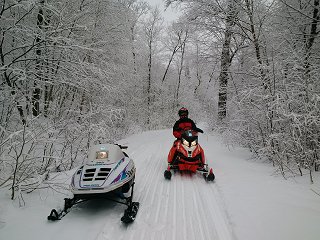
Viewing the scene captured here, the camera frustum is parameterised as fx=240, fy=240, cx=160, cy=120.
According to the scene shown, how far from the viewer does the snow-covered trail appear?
134 inches

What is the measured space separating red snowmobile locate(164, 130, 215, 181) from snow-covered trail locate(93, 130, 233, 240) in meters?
0.21

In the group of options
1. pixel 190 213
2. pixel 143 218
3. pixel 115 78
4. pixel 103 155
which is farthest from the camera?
pixel 115 78

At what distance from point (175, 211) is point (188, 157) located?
2.07 meters

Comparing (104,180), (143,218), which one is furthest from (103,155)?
(143,218)

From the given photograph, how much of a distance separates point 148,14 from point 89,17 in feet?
60.8

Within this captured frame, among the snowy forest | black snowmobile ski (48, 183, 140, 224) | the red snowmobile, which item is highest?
the snowy forest

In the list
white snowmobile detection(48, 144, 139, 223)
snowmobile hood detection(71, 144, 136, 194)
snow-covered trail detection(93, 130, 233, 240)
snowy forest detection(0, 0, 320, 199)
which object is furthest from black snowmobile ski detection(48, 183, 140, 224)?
snowy forest detection(0, 0, 320, 199)

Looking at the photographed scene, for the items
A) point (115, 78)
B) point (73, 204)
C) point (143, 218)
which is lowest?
point (143, 218)

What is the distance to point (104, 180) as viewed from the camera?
3891mm

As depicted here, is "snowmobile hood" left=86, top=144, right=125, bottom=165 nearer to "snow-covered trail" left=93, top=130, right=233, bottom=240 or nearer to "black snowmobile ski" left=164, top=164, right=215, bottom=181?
"snow-covered trail" left=93, top=130, right=233, bottom=240

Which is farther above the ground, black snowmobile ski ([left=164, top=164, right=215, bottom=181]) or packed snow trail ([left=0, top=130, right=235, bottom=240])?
black snowmobile ski ([left=164, top=164, right=215, bottom=181])

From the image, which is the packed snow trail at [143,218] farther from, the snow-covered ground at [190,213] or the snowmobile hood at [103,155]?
the snowmobile hood at [103,155]

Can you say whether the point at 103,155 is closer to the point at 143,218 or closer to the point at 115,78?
the point at 143,218

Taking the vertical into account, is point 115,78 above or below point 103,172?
above
